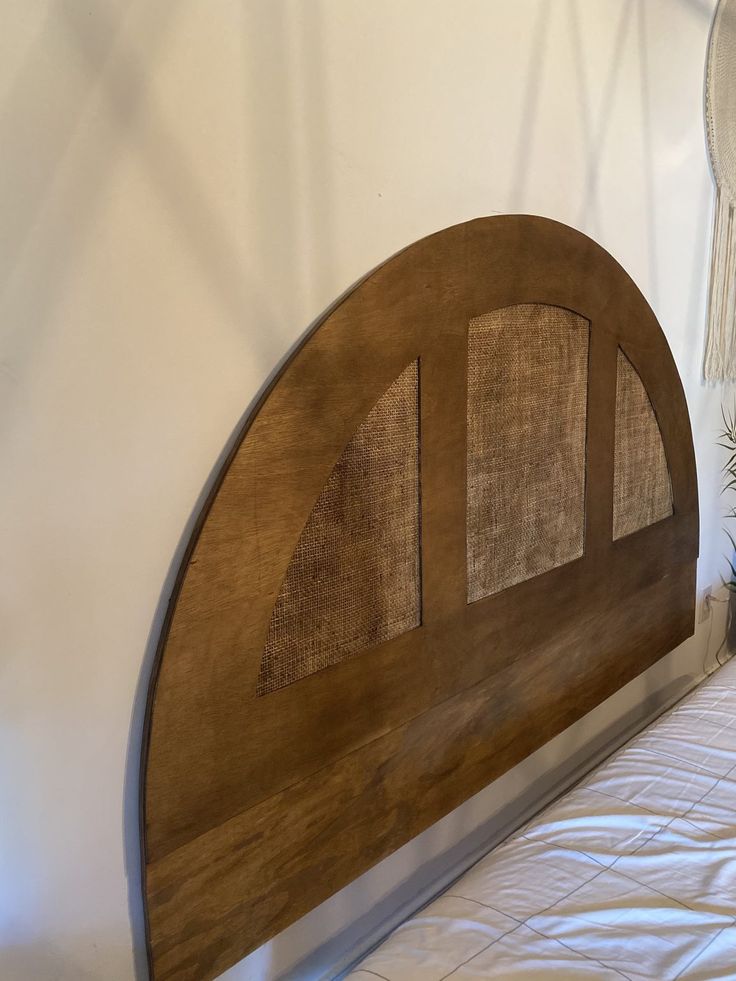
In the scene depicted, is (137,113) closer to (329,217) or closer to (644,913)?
(329,217)

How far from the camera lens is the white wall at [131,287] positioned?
834mm

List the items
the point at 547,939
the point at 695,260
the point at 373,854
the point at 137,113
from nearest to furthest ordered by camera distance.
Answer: the point at 137,113, the point at 547,939, the point at 373,854, the point at 695,260

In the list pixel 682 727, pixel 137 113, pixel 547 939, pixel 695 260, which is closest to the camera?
pixel 137 113

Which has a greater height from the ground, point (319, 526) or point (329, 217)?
point (329, 217)

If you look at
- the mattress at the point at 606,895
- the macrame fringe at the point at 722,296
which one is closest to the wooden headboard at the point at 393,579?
the mattress at the point at 606,895

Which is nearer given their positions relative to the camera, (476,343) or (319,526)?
(319,526)

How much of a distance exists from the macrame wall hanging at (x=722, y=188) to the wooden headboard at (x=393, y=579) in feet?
1.54

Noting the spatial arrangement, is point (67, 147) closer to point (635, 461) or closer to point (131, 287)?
point (131, 287)

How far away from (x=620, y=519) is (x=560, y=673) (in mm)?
407

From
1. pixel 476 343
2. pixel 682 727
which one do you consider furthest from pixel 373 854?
pixel 476 343

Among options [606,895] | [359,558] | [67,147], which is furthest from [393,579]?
[67,147]

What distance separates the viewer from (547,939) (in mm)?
1015

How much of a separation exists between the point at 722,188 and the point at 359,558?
1611mm

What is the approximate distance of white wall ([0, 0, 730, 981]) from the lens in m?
0.83
